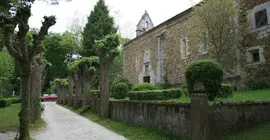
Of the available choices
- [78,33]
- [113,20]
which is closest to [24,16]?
[113,20]

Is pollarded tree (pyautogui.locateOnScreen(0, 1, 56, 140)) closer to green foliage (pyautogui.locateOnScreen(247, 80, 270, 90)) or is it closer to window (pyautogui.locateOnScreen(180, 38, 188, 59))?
green foliage (pyautogui.locateOnScreen(247, 80, 270, 90))

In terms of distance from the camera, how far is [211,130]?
19.0 ft

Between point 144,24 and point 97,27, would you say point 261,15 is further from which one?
point 97,27

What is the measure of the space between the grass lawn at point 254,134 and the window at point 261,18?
996cm

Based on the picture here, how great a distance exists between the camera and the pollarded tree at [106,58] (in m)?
12.8

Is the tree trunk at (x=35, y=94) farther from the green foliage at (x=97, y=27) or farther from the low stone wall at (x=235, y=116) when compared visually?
the green foliage at (x=97, y=27)

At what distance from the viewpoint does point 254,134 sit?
19.5 feet

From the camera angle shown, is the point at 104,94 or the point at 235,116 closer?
the point at 235,116

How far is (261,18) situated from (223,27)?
2.36 metres

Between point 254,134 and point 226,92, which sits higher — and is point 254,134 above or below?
below

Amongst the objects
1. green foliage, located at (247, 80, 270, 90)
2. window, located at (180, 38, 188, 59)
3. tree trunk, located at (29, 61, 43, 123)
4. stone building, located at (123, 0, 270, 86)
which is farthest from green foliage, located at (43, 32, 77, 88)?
green foliage, located at (247, 80, 270, 90)

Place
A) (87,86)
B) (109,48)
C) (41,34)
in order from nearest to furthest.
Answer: (41,34), (109,48), (87,86)

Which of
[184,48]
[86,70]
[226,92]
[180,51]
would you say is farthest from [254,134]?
[180,51]

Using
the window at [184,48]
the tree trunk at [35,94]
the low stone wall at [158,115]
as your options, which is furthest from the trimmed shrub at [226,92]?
the window at [184,48]
